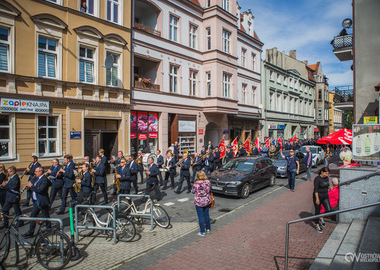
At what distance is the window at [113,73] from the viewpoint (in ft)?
49.2

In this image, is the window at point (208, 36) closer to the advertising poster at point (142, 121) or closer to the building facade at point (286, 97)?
the advertising poster at point (142, 121)

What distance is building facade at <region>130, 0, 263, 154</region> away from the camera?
1747cm

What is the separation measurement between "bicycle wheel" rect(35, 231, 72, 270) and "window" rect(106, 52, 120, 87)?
11156 mm

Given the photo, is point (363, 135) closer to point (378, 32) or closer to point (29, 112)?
point (378, 32)

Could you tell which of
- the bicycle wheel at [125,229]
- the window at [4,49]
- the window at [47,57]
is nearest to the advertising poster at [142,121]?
the window at [47,57]

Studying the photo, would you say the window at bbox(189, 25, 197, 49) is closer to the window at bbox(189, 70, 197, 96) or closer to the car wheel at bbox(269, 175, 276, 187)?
the window at bbox(189, 70, 197, 96)

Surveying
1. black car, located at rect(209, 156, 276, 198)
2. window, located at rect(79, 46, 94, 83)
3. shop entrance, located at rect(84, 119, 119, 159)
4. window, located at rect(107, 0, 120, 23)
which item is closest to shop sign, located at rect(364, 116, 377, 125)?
black car, located at rect(209, 156, 276, 198)

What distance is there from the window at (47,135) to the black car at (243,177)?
7876 mm

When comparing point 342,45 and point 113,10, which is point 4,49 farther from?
point 342,45

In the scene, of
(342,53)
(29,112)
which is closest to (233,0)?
(342,53)

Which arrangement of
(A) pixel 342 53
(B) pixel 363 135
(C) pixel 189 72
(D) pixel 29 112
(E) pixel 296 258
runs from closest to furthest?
1. (E) pixel 296 258
2. (B) pixel 363 135
3. (D) pixel 29 112
4. (A) pixel 342 53
5. (C) pixel 189 72

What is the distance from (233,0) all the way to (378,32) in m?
13.9

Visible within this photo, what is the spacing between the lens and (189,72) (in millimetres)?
20703

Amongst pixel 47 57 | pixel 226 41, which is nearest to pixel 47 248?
pixel 47 57
